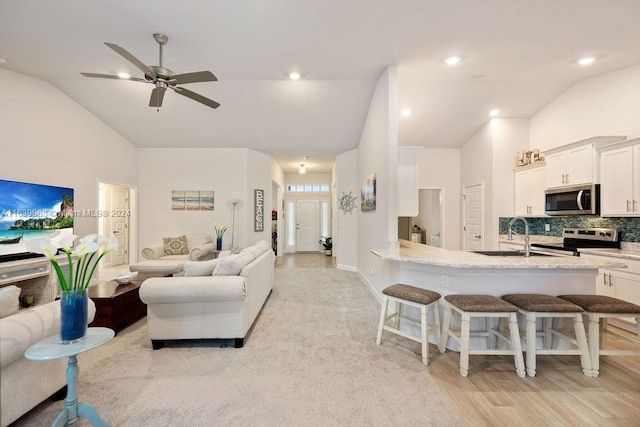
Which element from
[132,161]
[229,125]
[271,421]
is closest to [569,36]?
[271,421]

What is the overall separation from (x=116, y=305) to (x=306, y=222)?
6.79 m

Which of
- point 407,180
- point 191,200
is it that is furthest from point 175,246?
point 407,180

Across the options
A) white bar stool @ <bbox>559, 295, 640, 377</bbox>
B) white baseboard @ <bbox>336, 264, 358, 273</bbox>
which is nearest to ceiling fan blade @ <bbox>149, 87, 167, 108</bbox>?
white bar stool @ <bbox>559, 295, 640, 377</bbox>

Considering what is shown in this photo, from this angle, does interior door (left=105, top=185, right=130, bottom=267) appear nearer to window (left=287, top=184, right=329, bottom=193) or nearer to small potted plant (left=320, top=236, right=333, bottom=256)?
window (left=287, top=184, right=329, bottom=193)

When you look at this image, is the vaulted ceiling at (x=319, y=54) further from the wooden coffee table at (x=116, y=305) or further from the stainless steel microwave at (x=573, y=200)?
the wooden coffee table at (x=116, y=305)

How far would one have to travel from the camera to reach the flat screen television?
11.6ft

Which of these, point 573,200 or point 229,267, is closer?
point 229,267

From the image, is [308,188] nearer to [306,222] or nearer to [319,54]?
[306,222]

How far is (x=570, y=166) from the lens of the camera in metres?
3.99

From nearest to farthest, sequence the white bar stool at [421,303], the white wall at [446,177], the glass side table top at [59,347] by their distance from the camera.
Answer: the glass side table top at [59,347]
the white bar stool at [421,303]
the white wall at [446,177]

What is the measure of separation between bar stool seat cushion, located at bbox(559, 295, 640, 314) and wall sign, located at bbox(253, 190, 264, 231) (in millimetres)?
5483

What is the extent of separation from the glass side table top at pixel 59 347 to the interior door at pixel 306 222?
7.91 m

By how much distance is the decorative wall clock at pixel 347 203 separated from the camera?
634 centimetres

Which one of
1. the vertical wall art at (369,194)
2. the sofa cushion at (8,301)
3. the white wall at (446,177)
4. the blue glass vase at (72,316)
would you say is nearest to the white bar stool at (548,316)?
the vertical wall art at (369,194)
